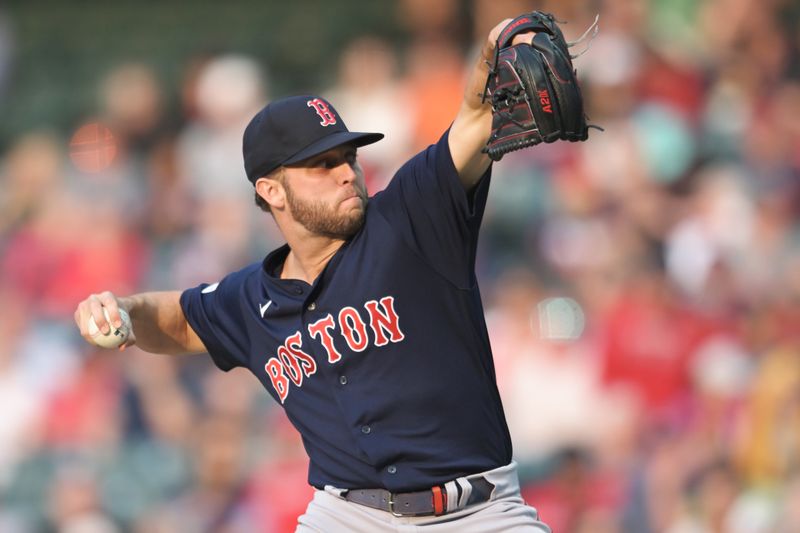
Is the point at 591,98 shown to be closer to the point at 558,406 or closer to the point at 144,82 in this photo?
the point at 558,406

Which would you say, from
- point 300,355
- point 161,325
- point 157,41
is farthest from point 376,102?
point 300,355

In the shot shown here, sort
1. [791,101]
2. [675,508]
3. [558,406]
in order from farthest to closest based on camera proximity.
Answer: [791,101] → [558,406] → [675,508]

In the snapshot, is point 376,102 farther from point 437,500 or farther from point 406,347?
point 437,500

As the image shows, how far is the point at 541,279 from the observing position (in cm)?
707

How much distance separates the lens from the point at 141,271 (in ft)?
25.9

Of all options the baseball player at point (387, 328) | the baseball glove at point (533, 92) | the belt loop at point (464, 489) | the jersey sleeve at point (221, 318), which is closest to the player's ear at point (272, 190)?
the baseball player at point (387, 328)

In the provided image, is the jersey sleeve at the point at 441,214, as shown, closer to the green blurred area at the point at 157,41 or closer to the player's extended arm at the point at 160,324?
the player's extended arm at the point at 160,324

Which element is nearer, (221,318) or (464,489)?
(464,489)

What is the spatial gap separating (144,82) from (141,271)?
1.74 m

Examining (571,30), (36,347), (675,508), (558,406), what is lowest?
(675,508)

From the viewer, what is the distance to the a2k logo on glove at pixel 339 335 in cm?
334

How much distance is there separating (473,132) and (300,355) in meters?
0.82

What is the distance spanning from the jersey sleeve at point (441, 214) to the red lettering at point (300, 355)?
44 centimetres

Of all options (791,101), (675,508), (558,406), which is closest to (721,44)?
(791,101)
